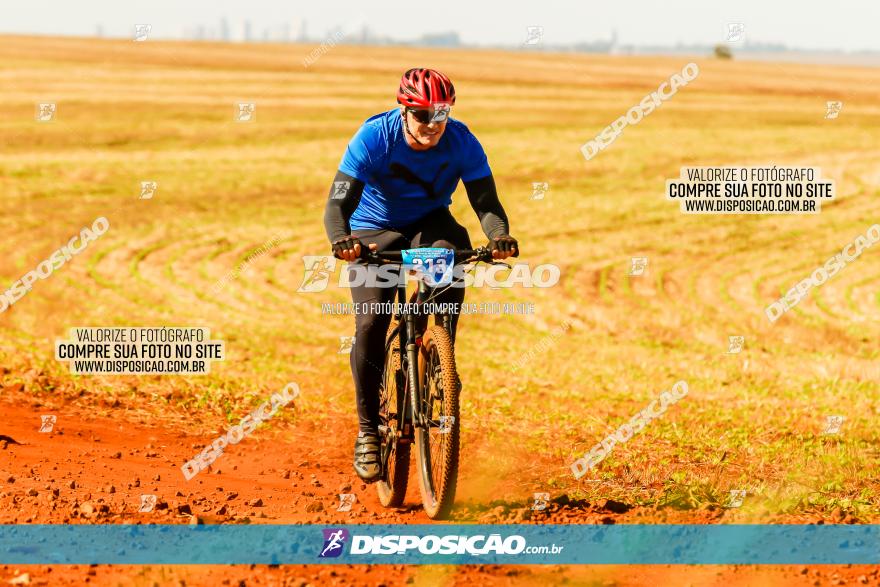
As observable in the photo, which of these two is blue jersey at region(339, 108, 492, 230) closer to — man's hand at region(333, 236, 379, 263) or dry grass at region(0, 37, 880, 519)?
man's hand at region(333, 236, 379, 263)

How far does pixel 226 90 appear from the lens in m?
50.5

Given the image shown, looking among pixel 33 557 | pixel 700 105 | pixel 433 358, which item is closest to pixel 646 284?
pixel 433 358

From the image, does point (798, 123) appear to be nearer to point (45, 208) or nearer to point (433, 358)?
point (45, 208)

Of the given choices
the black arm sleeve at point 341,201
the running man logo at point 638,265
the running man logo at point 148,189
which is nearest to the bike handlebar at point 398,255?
the black arm sleeve at point 341,201

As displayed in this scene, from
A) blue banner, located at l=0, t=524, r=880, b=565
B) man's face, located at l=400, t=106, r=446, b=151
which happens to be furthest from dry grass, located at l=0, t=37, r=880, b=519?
man's face, located at l=400, t=106, r=446, b=151

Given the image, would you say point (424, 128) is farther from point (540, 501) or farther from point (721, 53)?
point (721, 53)

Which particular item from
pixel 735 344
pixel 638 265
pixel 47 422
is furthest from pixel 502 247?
pixel 638 265

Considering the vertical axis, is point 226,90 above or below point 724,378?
above

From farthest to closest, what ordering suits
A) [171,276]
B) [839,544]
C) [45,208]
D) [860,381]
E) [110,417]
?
[45,208] < [171,276] < [860,381] < [110,417] < [839,544]

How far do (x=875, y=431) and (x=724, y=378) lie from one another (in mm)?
2453

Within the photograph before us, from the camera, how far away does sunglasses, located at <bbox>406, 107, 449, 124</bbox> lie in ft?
21.5

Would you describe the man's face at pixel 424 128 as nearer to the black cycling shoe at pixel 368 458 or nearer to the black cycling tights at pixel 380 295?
the black cycling tights at pixel 380 295

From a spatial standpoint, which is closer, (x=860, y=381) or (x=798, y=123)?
(x=860, y=381)

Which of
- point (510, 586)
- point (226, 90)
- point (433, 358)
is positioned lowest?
point (510, 586)
